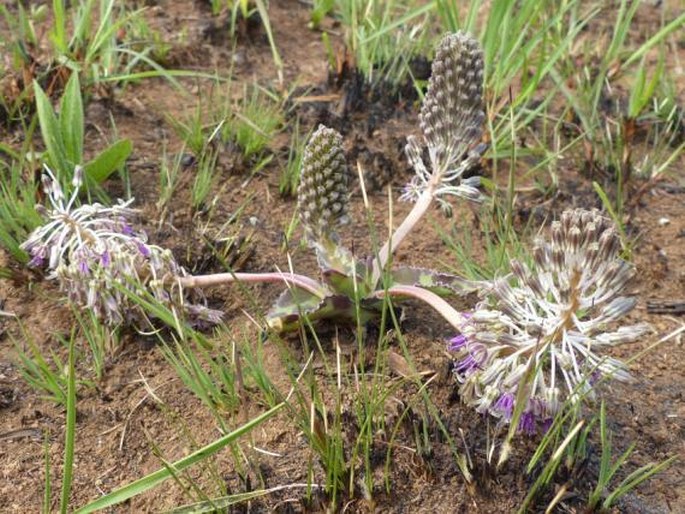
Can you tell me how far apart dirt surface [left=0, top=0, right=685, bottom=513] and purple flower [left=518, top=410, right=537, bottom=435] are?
15cm

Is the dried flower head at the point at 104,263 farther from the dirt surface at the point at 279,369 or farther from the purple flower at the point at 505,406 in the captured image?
the purple flower at the point at 505,406

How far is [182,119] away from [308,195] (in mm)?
1374

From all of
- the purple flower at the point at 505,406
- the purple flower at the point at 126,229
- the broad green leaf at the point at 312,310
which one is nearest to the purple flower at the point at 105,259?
the purple flower at the point at 126,229

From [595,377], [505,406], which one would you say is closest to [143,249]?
[505,406]

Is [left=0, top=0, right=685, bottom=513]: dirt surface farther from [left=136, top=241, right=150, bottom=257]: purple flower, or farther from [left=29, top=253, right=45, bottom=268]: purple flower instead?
[left=136, top=241, right=150, bottom=257]: purple flower

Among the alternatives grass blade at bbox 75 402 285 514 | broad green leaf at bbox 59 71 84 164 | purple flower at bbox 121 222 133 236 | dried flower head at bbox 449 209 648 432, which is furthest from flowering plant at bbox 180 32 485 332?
broad green leaf at bbox 59 71 84 164

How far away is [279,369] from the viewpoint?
2.58 metres

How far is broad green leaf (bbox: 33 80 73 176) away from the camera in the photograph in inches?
115

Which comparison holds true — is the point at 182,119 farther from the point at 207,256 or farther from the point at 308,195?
the point at 308,195

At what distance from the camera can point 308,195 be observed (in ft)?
8.09

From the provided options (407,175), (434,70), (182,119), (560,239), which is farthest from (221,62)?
(560,239)

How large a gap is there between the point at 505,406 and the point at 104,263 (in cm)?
113

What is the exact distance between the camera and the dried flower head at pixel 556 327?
194 cm

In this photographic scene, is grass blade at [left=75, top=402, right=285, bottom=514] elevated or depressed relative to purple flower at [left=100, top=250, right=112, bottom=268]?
depressed
